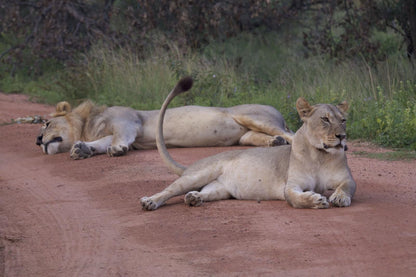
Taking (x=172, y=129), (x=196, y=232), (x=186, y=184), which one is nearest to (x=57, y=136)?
(x=172, y=129)

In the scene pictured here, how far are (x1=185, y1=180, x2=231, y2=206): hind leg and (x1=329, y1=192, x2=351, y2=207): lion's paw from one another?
92 cm

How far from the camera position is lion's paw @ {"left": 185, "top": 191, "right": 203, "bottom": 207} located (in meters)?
5.07

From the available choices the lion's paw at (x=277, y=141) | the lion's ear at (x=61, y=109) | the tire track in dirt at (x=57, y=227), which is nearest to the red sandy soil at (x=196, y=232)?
the tire track in dirt at (x=57, y=227)

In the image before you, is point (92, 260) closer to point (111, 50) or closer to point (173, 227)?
point (173, 227)

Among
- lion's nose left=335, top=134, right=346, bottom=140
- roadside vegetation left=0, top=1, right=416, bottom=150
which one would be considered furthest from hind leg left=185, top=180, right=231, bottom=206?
roadside vegetation left=0, top=1, right=416, bottom=150

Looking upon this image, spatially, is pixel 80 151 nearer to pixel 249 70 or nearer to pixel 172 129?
pixel 172 129

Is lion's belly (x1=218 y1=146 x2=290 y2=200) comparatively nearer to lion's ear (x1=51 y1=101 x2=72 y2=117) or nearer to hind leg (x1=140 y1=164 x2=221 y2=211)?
hind leg (x1=140 y1=164 x2=221 y2=211)

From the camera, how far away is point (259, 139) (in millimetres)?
7836

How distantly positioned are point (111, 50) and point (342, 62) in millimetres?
4367

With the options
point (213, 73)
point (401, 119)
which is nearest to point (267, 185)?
point (401, 119)

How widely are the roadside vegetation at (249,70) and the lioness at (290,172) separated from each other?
9.10ft

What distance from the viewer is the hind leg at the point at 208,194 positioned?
16.7 feet

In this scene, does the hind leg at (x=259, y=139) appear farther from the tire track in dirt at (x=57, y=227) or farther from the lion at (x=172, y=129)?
the tire track in dirt at (x=57, y=227)

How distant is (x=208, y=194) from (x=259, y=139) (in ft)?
8.84
